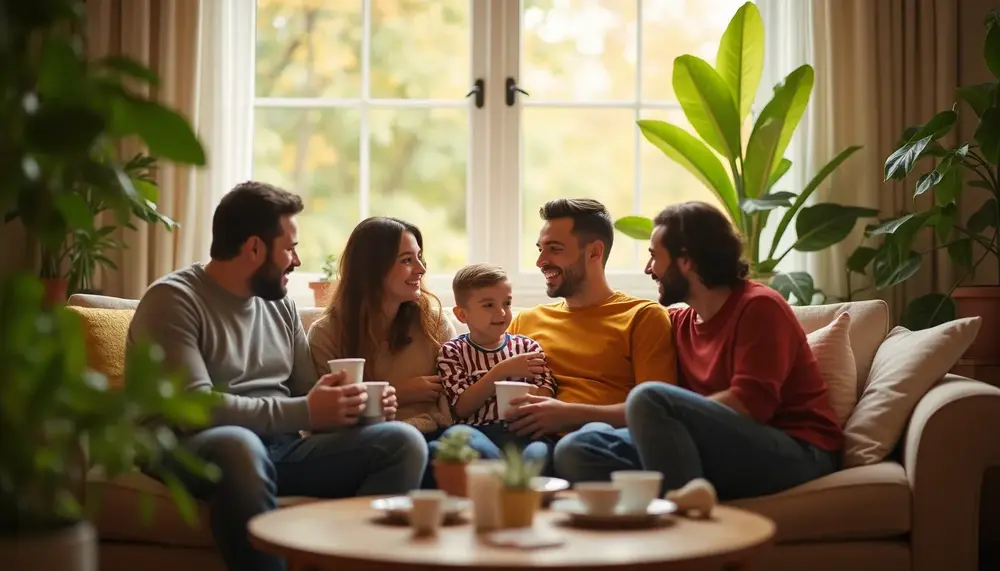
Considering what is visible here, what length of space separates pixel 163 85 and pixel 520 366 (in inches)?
72.1

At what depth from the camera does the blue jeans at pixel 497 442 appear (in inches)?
105

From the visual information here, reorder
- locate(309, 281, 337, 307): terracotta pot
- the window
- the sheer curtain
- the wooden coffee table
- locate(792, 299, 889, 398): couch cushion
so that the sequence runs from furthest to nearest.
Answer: the window, the sheer curtain, locate(309, 281, 337, 307): terracotta pot, locate(792, 299, 889, 398): couch cushion, the wooden coffee table

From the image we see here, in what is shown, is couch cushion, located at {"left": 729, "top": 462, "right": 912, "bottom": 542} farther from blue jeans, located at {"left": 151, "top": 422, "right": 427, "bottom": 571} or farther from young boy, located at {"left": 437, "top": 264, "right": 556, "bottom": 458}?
blue jeans, located at {"left": 151, "top": 422, "right": 427, "bottom": 571}

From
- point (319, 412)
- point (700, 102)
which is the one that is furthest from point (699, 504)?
point (700, 102)

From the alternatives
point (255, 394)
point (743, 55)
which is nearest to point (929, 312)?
point (743, 55)

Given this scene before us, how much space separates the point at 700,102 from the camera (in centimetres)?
374

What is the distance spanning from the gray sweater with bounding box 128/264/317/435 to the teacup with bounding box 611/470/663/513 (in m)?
0.92

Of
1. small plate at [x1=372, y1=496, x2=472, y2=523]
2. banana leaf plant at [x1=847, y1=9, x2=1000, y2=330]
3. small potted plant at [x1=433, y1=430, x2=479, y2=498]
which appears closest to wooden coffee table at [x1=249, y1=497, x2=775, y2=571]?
small plate at [x1=372, y1=496, x2=472, y2=523]

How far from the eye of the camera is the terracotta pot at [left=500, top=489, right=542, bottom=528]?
5.93 ft

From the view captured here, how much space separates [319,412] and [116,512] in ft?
1.72

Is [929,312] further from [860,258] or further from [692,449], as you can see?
[692,449]

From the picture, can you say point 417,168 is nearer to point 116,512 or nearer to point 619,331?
point 619,331

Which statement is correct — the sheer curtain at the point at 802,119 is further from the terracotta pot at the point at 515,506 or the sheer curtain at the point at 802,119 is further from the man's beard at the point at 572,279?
the terracotta pot at the point at 515,506

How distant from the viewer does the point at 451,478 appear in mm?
2080
